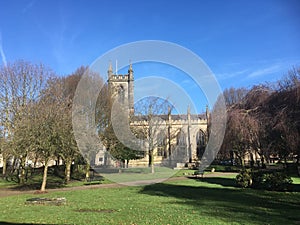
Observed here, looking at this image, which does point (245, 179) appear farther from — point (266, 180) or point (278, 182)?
point (278, 182)

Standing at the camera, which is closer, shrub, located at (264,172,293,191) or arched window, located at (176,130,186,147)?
shrub, located at (264,172,293,191)

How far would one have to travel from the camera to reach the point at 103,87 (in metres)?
29.2

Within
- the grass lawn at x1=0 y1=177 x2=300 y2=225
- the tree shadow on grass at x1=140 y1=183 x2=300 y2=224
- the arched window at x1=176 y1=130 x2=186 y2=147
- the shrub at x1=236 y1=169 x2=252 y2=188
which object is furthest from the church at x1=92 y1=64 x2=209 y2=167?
the grass lawn at x1=0 y1=177 x2=300 y2=225

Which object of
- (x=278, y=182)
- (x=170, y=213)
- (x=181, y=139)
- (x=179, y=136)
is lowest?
(x=170, y=213)

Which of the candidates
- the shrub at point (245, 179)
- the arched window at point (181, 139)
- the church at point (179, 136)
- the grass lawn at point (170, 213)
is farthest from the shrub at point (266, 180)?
the arched window at point (181, 139)

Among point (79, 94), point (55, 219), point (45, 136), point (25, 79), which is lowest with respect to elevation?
point (55, 219)

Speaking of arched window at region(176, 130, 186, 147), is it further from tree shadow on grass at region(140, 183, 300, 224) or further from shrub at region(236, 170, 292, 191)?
tree shadow on grass at region(140, 183, 300, 224)

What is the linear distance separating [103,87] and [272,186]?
20.1 metres

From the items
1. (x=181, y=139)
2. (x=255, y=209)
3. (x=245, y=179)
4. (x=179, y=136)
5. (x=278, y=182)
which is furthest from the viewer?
(x=181, y=139)

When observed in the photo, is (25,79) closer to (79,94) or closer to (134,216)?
(79,94)

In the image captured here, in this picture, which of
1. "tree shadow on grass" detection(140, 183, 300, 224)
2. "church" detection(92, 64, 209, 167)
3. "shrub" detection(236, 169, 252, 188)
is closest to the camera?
"tree shadow on grass" detection(140, 183, 300, 224)

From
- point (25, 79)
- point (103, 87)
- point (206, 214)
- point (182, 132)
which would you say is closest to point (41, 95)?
point (25, 79)

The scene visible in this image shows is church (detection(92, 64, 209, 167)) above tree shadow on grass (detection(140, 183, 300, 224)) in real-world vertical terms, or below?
above

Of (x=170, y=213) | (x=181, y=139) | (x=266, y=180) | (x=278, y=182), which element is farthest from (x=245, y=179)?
(x=181, y=139)
